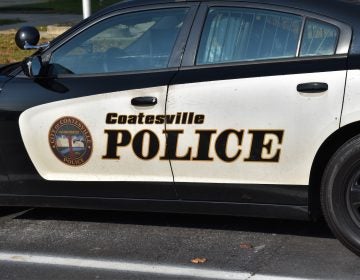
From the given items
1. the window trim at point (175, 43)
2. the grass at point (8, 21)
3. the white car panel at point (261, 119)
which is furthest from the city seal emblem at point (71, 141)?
the grass at point (8, 21)

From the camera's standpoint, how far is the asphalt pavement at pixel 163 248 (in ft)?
14.7

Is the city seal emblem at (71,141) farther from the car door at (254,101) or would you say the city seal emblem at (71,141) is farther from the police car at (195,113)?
the car door at (254,101)

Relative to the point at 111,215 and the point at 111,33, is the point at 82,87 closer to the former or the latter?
the point at 111,33

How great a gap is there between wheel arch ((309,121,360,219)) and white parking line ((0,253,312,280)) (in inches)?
21.2

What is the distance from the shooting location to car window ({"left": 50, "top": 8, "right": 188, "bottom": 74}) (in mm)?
4836

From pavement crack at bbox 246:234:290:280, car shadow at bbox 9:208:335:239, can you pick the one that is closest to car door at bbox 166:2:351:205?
pavement crack at bbox 246:234:290:280

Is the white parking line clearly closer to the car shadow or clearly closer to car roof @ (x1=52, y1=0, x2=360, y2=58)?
the car shadow

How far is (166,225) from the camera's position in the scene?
5332 mm

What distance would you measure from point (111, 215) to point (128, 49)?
4.36 feet

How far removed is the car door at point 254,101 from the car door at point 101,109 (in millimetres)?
146

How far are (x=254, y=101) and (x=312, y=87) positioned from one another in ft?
1.15

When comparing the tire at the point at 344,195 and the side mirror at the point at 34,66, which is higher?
the side mirror at the point at 34,66

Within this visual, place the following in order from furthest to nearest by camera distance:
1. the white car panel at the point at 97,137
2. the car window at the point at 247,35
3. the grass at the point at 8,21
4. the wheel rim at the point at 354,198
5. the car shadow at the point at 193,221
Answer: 1. the grass at the point at 8,21
2. the car shadow at the point at 193,221
3. the white car panel at the point at 97,137
4. the car window at the point at 247,35
5. the wheel rim at the point at 354,198

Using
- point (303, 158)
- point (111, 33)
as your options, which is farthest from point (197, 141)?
point (111, 33)
